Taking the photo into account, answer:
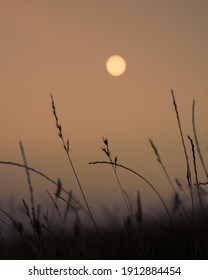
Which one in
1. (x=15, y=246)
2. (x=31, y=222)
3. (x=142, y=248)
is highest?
(x=31, y=222)

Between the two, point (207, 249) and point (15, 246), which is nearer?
point (207, 249)

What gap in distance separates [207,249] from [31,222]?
880mm
